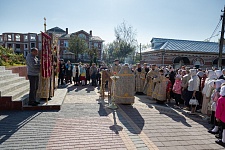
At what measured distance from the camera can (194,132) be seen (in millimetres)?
5070

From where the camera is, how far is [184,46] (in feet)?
88.9

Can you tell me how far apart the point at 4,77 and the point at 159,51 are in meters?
21.4

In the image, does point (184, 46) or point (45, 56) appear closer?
point (45, 56)

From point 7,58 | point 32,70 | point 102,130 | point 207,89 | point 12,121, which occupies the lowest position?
point 102,130

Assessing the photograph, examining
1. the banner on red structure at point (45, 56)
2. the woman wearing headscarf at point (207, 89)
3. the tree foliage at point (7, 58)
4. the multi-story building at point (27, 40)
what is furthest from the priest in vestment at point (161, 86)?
the multi-story building at point (27, 40)

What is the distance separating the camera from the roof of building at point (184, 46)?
1026 inches

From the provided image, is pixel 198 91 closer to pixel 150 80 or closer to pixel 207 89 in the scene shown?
pixel 207 89

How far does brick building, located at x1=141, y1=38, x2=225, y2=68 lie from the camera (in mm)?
25031

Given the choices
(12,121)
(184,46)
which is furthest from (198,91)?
(184,46)

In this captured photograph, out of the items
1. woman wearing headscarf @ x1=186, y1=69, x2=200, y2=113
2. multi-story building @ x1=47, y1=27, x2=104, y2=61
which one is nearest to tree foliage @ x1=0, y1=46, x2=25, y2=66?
woman wearing headscarf @ x1=186, y1=69, x2=200, y2=113

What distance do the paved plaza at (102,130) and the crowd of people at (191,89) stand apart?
524 millimetres

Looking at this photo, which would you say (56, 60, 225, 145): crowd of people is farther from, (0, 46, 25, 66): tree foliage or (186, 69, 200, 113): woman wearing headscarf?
(0, 46, 25, 66): tree foliage

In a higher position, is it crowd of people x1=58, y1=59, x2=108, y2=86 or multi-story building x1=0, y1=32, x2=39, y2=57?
multi-story building x1=0, y1=32, x2=39, y2=57

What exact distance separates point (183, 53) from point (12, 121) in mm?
24478
